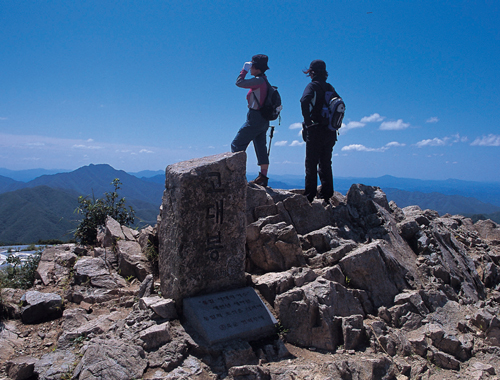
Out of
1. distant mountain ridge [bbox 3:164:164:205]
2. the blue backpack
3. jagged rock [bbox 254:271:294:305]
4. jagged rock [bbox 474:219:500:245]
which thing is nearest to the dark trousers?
the blue backpack

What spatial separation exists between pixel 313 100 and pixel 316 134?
3.07ft

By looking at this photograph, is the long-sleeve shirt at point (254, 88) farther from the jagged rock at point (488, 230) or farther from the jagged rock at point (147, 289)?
the jagged rock at point (488, 230)

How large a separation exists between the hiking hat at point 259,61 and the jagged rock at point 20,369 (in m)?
8.15

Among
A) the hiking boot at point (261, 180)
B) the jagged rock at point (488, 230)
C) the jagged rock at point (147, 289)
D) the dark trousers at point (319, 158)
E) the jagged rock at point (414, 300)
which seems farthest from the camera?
the jagged rock at point (488, 230)

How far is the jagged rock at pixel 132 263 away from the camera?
756 cm

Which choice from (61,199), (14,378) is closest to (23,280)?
(14,378)

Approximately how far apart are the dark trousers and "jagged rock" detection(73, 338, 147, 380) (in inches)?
250

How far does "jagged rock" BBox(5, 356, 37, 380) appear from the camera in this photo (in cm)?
468

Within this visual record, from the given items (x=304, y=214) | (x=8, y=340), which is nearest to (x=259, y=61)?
(x=304, y=214)

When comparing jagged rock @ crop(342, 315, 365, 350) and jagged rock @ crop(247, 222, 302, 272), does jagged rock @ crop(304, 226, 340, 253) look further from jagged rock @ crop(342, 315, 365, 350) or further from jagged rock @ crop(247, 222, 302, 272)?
jagged rock @ crop(342, 315, 365, 350)

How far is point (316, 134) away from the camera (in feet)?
30.6

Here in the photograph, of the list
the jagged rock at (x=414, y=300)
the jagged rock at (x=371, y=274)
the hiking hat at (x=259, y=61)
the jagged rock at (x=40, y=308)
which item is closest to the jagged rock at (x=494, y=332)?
the jagged rock at (x=414, y=300)

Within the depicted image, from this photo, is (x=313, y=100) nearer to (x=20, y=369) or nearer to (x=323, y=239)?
Result: (x=323, y=239)

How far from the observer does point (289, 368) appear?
5008 mm
